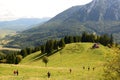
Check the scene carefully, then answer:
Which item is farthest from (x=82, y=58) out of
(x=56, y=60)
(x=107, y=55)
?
(x=107, y=55)

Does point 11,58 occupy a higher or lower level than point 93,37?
lower

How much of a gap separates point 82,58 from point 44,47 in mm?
40769

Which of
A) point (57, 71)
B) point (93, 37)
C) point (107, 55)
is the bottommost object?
point (57, 71)

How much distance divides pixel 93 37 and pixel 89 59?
5232 centimetres

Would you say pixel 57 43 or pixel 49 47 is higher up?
pixel 57 43

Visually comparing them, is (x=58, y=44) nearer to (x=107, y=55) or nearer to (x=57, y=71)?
(x=57, y=71)

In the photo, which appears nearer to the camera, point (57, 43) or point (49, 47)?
point (49, 47)

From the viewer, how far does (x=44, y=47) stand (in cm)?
15762

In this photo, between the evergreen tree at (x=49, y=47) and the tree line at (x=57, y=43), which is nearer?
the tree line at (x=57, y=43)

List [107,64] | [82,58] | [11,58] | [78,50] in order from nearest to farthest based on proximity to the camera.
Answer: [107,64] → [82,58] → [78,50] → [11,58]

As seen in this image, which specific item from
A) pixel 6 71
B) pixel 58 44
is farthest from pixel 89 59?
pixel 6 71

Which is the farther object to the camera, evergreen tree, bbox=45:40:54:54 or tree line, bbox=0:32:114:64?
evergreen tree, bbox=45:40:54:54

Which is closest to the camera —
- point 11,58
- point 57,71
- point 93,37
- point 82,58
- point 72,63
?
point 57,71

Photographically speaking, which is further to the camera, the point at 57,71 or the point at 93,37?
the point at 93,37
